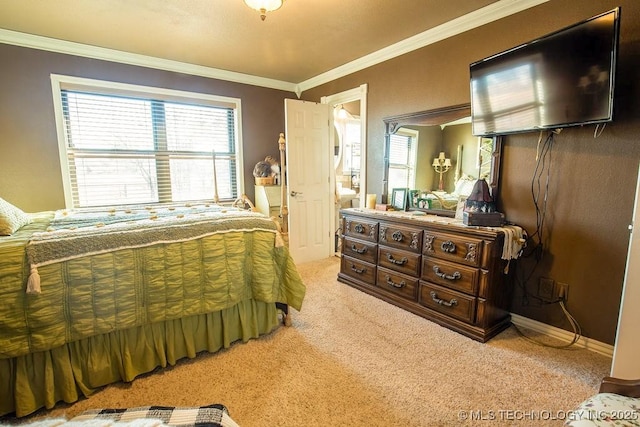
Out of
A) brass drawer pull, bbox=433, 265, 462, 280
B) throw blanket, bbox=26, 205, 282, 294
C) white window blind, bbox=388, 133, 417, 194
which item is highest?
white window blind, bbox=388, 133, 417, 194

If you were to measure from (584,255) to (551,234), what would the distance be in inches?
8.9

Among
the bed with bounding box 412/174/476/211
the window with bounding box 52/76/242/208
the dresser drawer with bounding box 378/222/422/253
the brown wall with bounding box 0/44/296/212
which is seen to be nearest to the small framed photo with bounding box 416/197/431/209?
the bed with bounding box 412/174/476/211

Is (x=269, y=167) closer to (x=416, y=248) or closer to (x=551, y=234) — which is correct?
(x=416, y=248)

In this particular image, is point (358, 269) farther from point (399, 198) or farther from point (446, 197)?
point (446, 197)

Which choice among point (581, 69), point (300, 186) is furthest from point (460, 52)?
point (300, 186)

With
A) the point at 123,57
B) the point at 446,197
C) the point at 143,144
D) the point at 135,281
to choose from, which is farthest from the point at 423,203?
the point at 123,57

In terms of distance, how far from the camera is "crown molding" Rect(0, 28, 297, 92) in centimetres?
279

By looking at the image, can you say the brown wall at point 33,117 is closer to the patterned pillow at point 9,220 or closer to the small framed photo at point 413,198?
the patterned pillow at point 9,220

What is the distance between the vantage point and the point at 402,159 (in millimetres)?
3145

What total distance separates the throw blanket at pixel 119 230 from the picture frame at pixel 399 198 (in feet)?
4.89

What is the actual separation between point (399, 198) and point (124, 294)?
2485 millimetres

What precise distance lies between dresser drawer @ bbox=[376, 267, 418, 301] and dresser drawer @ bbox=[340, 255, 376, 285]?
0.08m

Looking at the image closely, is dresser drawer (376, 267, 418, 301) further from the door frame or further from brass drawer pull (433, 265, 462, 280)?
the door frame

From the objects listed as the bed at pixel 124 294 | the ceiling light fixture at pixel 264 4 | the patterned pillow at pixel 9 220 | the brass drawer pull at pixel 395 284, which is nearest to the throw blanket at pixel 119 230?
the bed at pixel 124 294
